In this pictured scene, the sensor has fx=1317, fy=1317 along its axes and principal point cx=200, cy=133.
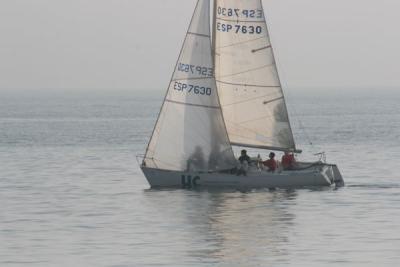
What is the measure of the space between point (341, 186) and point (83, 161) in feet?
93.7

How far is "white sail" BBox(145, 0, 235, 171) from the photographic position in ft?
194

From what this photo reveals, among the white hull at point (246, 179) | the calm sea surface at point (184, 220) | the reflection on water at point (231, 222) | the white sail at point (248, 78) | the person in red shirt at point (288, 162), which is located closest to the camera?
the calm sea surface at point (184, 220)

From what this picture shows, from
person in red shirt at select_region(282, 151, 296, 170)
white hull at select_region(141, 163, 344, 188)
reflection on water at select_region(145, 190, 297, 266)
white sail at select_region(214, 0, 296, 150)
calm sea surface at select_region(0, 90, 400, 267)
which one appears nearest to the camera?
calm sea surface at select_region(0, 90, 400, 267)

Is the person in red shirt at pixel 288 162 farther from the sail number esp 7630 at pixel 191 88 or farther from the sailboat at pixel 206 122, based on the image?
the sail number esp 7630 at pixel 191 88

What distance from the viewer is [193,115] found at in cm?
5931

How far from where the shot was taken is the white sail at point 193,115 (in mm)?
59250

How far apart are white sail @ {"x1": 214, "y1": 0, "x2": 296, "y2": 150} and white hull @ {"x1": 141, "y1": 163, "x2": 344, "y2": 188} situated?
274cm

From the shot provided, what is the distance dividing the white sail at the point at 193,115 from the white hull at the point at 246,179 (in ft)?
1.38

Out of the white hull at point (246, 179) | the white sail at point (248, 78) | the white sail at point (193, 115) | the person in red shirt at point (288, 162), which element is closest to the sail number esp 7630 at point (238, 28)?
the white sail at point (248, 78)

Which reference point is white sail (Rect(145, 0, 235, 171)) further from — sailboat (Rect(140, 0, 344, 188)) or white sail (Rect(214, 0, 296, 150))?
white sail (Rect(214, 0, 296, 150))

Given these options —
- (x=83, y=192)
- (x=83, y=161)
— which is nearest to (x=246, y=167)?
(x=83, y=192)

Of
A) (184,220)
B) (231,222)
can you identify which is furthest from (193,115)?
(231,222)

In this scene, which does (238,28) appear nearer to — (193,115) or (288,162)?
(193,115)

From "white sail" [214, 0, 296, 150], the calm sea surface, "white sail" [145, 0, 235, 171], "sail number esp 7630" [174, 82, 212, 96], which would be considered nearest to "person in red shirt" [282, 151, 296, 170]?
the calm sea surface
